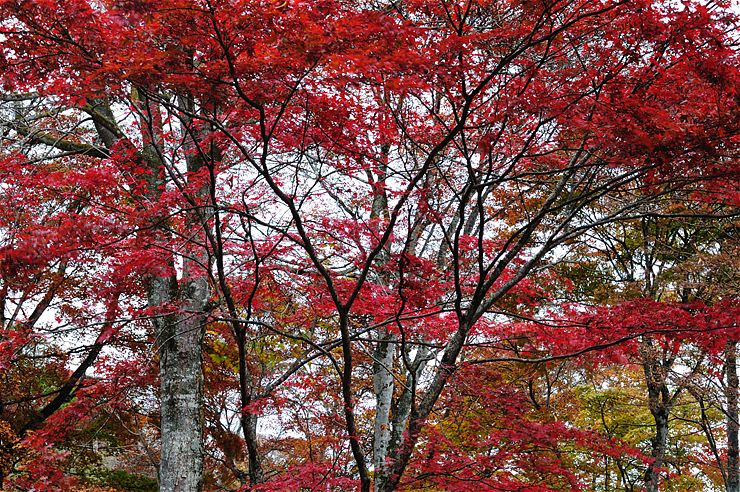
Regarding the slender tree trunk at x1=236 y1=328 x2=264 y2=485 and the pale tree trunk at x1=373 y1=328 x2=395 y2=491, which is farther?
the pale tree trunk at x1=373 y1=328 x2=395 y2=491

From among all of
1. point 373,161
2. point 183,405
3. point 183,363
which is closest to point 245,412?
point 183,405

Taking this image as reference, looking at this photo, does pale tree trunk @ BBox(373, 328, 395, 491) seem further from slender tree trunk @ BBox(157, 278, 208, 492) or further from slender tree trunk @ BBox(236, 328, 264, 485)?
slender tree trunk @ BBox(157, 278, 208, 492)

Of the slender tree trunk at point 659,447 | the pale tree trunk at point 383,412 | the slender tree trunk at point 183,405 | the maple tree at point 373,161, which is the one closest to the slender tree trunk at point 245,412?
the maple tree at point 373,161

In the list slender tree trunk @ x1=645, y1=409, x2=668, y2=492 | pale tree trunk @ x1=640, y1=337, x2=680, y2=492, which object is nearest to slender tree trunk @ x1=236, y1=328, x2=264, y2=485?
pale tree trunk @ x1=640, y1=337, x2=680, y2=492

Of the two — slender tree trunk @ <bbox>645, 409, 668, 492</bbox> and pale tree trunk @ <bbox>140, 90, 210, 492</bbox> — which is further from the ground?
pale tree trunk @ <bbox>140, 90, 210, 492</bbox>

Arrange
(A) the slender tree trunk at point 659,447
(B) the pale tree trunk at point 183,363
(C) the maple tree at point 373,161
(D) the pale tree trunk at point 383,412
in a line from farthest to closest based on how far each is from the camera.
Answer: (A) the slender tree trunk at point 659,447 < (D) the pale tree trunk at point 383,412 < (B) the pale tree trunk at point 183,363 < (C) the maple tree at point 373,161

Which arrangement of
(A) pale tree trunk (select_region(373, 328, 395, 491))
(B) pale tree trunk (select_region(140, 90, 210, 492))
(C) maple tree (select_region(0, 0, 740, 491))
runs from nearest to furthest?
(C) maple tree (select_region(0, 0, 740, 491))
(B) pale tree trunk (select_region(140, 90, 210, 492))
(A) pale tree trunk (select_region(373, 328, 395, 491))

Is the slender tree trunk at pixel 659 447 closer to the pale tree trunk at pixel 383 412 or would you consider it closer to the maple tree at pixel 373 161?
the maple tree at pixel 373 161

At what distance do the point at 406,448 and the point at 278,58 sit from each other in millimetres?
3182

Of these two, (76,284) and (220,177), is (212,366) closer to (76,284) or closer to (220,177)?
(76,284)

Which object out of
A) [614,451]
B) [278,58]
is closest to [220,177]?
[278,58]

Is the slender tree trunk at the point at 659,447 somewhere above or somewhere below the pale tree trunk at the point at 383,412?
below

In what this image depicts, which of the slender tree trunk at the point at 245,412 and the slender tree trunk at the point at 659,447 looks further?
the slender tree trunk at the point at 659,447

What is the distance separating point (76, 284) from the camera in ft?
35.1
